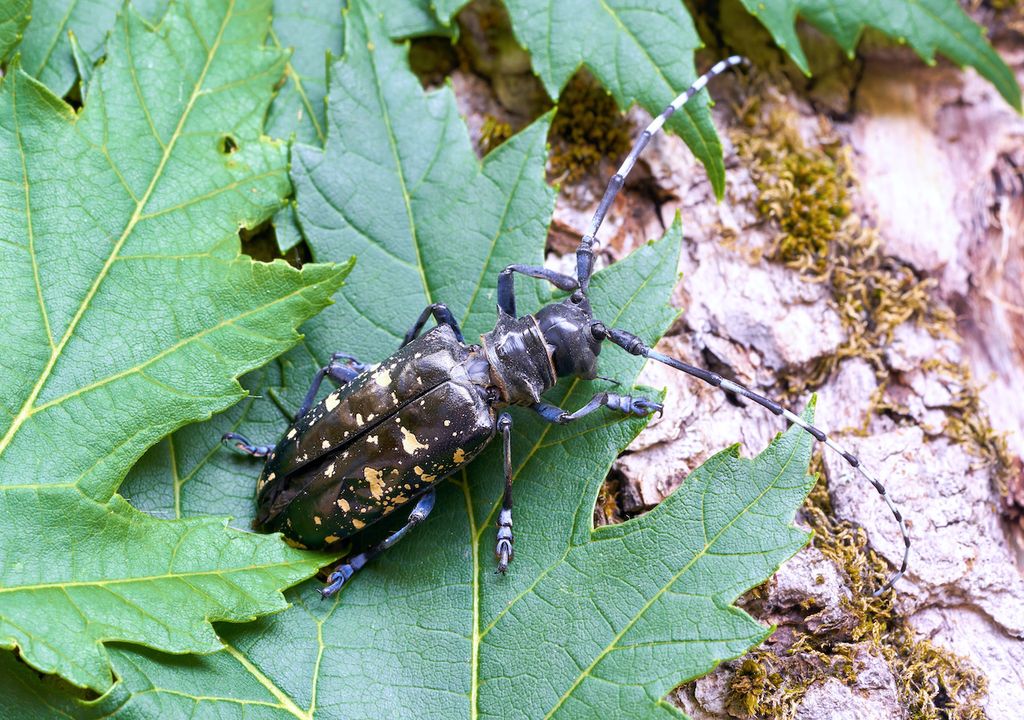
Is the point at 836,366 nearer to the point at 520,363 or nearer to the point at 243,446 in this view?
the point at 520,363

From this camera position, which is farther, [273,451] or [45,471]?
[273,451]

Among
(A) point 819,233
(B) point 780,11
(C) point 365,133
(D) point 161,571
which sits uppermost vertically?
(B) point 780,11

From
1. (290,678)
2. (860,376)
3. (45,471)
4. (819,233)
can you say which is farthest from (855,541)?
(45,471)

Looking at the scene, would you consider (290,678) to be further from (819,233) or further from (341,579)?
(819,233)

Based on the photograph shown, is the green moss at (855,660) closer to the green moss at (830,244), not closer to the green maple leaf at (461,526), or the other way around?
the green maple leaf at (461,526)

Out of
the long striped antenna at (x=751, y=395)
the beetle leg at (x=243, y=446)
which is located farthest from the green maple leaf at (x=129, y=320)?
the long striped antenna at (x=751, y=395)

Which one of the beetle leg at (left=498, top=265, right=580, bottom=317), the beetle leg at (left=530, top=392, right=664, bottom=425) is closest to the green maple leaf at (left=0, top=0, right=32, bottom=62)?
the beetle leg at (left=498, top=265, right=580, bottom=317)
